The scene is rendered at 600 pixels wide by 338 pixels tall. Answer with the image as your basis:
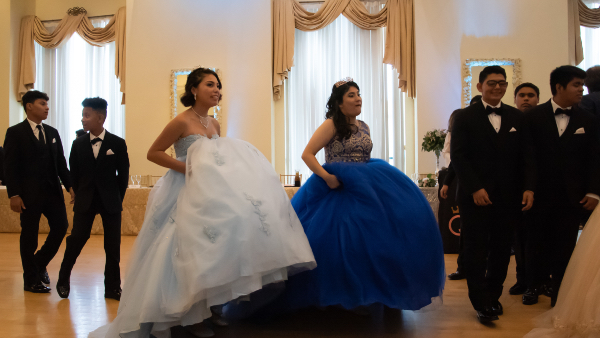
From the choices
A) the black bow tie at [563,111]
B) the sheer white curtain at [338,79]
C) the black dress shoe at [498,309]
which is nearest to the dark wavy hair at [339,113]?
the black bow tie at [563,111]

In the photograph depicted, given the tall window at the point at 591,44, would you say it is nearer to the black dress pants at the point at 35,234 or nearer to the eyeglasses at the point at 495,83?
the eyeglasses at the point at 495,83

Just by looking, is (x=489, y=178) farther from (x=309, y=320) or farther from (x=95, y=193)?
(x=95, y=193)

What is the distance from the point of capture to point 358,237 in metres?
2.61

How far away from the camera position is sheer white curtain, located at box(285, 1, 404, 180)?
26.4 feet

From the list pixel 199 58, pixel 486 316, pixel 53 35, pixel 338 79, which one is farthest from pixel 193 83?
pixel 53 35

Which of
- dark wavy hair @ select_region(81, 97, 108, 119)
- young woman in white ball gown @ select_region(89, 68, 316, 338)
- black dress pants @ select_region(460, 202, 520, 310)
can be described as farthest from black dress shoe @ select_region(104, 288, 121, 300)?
black dress pants @ select_region(460, 202, 520, 310)

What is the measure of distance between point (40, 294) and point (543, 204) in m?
3.79

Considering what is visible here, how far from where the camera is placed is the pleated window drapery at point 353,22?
7.59 m

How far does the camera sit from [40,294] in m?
3.64

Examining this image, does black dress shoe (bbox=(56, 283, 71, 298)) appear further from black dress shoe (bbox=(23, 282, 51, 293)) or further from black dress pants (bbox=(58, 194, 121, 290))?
black dress shoe (bbox=(23, 282, 51, 293))

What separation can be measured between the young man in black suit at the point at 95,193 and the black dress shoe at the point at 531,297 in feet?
9.61

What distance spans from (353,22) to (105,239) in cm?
591

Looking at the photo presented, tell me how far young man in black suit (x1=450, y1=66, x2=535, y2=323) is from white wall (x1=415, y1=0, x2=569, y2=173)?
446cm

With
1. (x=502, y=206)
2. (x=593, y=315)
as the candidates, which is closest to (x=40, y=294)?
(x=502, y=206)
